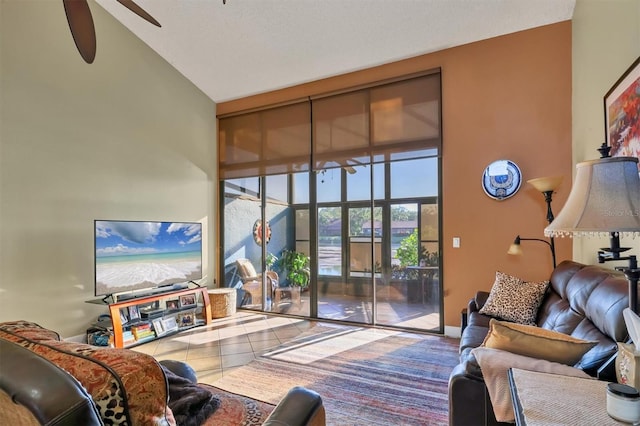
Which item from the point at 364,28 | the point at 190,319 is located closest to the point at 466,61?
the point at 364,28

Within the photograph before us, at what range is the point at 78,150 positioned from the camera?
3.66 metres

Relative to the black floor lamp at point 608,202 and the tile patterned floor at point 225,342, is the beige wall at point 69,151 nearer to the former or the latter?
the tile patterned floor at point 225,342

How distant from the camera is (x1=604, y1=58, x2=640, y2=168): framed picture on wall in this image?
1905mm

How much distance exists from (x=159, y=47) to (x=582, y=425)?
5335 mm

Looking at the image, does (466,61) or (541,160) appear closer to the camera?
(541,160)

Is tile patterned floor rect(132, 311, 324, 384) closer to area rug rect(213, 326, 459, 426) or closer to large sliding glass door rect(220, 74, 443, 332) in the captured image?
area rug rect(213, 326, 459, 426)

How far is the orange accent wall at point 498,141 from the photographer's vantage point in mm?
3434

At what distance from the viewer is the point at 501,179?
3637 mm

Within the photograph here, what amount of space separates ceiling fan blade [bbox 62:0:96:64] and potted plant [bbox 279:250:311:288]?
3521 millimetres

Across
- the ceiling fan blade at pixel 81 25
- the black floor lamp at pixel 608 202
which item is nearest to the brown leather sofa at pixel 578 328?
the black floor lamp at pixel 608 202

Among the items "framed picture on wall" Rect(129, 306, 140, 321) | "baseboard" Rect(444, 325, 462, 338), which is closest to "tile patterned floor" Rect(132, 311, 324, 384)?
"framed picture on wall" Rect(129, 306, 140, 321)

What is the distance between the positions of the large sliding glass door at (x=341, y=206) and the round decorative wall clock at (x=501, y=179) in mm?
576

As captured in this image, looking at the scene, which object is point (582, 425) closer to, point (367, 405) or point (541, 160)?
point (367, 405)

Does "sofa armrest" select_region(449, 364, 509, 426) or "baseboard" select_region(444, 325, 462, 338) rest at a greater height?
"sofa armrest" select_region(449, 364, 509, 426)
